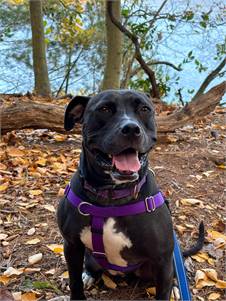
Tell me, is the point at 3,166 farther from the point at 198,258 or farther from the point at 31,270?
the point at 198,258

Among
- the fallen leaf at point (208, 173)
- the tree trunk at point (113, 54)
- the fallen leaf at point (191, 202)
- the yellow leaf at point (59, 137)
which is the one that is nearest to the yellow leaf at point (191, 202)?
the fallen leaf at point (191, 202)

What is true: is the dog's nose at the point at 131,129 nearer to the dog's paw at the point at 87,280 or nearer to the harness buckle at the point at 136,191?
the harness buckle at the point at 136,191

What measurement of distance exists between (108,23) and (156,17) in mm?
1516

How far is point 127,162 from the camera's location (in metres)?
2.25

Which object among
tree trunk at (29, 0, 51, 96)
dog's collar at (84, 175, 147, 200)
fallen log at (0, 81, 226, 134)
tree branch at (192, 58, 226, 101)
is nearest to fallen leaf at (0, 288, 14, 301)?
dog's collar at (84, 175, 147, 200)

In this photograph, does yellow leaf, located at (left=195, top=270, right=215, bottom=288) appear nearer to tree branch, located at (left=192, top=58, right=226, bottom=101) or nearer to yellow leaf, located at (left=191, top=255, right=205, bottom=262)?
yellow leaf, located at (left=191, top=255, right=205, bottom=262)

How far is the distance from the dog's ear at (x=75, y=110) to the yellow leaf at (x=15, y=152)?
216 centimetres

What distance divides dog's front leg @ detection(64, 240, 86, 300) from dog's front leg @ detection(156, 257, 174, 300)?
478 millimetres

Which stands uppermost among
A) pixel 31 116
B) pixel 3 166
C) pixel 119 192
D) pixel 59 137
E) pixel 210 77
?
pixel 210 77

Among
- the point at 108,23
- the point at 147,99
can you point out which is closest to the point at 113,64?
the point at 108,23

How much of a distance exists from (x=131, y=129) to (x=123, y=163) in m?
0.20

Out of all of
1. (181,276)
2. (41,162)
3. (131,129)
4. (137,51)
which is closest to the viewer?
(131,129)

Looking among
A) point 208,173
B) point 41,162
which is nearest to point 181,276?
point 208,173

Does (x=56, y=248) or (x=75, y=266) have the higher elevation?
(x=75, y=266)
